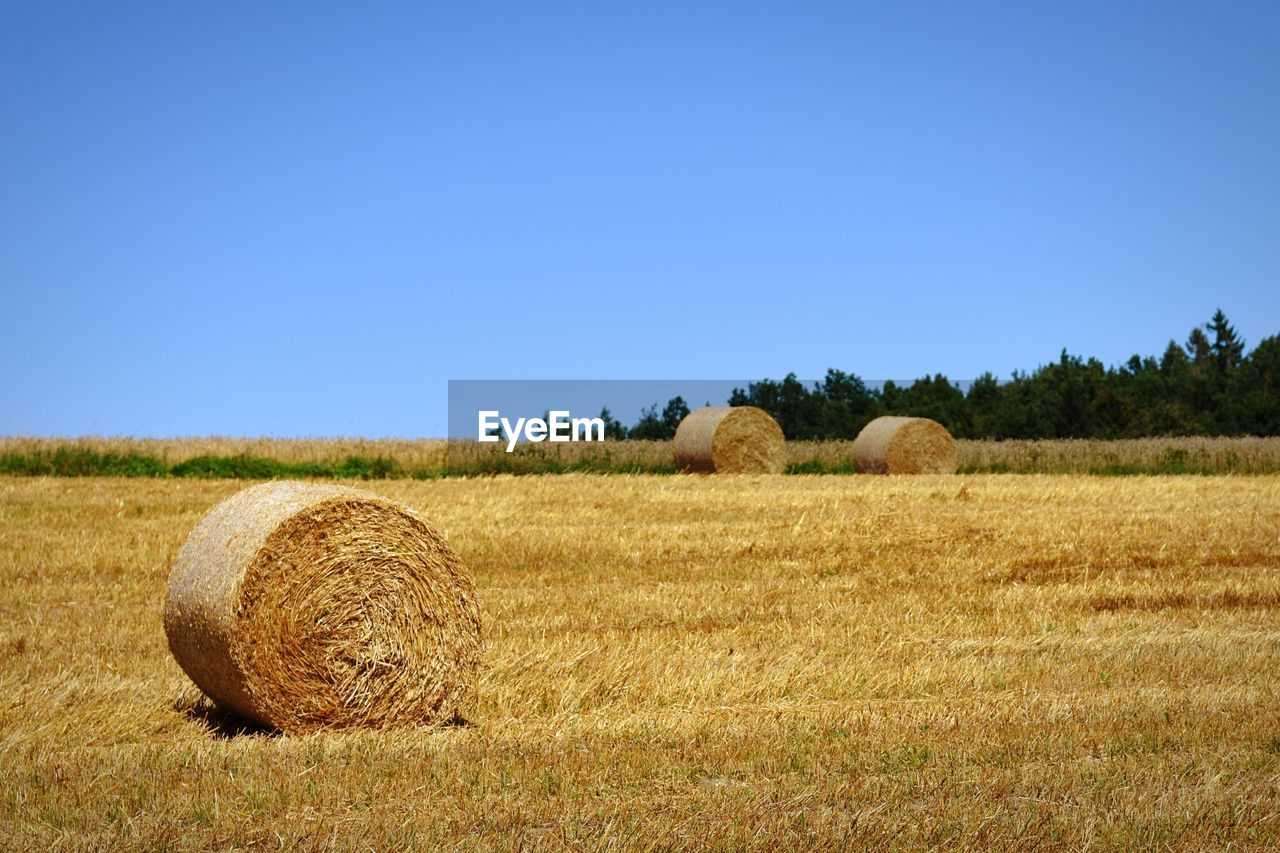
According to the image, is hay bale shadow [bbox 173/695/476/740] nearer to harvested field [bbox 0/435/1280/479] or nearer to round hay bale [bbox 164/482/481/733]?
round hay bale [bbox 164/482/481/733]

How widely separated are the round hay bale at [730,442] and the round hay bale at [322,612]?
18831 millimetres

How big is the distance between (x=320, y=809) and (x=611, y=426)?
3296 cm

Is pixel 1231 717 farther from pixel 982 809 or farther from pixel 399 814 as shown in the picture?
pixel 399 814

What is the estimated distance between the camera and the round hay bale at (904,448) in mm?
28078

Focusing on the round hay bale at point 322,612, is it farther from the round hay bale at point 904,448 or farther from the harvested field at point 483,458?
the round hay bale at point 904,448

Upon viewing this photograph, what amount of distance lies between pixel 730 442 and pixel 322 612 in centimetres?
1968

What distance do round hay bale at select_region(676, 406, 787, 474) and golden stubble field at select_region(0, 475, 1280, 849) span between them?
1074 cm

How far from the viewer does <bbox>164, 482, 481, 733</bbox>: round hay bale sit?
25.5 feet

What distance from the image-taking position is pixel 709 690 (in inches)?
324

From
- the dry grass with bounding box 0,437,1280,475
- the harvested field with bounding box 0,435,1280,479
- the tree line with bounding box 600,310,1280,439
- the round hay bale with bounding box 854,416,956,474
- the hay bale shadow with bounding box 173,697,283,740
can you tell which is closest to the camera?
the hay bale shadow with bounding box 173,697,283,740

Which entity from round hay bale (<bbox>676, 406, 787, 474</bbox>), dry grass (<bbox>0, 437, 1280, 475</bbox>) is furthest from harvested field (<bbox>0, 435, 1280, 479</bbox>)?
round hay bale (<bbox>676, 406, 787, 474</bbox>)

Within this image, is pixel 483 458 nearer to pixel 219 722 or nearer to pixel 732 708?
pixel 219 722

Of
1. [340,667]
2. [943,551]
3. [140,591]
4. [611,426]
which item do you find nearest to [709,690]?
[340,667]

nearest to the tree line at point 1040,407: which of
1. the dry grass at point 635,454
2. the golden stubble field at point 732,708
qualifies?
the dry grass at point 635,454
